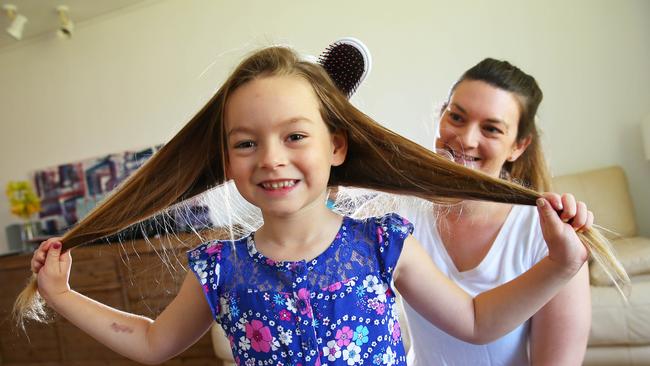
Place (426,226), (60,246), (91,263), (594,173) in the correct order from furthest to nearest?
(91,263) < (594,173) < (426,226) < (60,246)

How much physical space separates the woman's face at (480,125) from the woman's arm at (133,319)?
599mm

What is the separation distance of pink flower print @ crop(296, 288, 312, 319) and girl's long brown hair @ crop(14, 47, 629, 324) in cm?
19

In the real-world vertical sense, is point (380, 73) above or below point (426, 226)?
above

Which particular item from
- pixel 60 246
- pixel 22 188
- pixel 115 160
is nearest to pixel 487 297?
pixel 60 246

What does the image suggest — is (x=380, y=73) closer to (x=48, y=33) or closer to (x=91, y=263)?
(x=91, y=263)

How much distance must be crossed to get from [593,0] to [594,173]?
1011mm

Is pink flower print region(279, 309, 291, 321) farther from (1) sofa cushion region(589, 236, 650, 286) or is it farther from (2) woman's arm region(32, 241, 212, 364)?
(1) sofa cushion region(589, 236, 650, 286)

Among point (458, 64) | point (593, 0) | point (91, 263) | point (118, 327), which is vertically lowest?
point (91, 263)

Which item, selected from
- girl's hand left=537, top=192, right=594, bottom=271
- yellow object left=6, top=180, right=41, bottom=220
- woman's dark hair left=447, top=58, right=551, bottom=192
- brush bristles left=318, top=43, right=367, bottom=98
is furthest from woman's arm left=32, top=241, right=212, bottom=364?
yellow object left=6, top=180, right=41, bottom=220

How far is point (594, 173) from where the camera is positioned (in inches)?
111

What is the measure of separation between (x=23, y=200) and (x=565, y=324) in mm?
4068

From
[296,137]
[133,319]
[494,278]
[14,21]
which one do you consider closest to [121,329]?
[133,319]

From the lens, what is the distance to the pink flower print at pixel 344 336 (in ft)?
2.13

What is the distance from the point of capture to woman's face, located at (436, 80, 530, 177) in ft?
3.29
